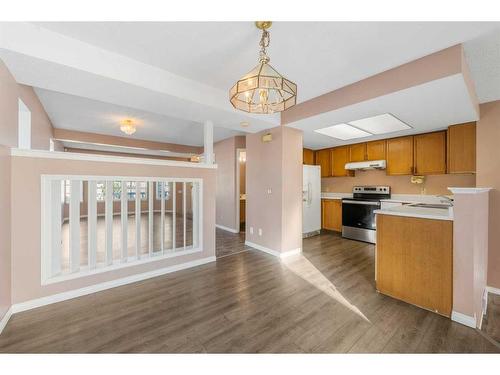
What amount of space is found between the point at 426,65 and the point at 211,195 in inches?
117

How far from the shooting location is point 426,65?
1948 mm

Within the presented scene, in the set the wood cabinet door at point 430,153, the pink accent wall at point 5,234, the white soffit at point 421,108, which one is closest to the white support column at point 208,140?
the white soffit at point 421,108

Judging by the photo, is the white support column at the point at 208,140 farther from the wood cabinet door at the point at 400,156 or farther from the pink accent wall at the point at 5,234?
the wood cabinet door at the point at 400,156

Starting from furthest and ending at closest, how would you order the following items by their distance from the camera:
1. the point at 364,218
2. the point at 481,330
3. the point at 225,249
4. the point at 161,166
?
the point at 364,218 < the point at 225,249 < the point at 161,166 < the point at 481,330

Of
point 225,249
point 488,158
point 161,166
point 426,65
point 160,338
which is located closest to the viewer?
point 160,338

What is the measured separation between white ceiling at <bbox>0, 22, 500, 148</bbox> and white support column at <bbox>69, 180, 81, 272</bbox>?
1.09m

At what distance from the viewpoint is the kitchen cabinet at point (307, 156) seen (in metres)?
5.52

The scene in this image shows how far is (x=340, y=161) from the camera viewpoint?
525cm

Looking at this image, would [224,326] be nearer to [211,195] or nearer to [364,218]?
[211,195]

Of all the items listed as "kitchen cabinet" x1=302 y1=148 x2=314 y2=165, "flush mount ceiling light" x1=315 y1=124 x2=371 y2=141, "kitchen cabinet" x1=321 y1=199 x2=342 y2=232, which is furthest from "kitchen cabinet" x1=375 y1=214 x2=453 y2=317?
"kitchen cabinet" x1=302 y1=148 x2=314 y2=165

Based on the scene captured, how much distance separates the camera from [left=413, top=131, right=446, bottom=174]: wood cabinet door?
373 cm

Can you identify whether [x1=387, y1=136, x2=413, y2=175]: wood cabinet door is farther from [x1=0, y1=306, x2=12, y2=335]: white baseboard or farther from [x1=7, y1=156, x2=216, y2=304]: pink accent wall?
[x1=0, y1=306, x2=12, y2=335]: white baseboard

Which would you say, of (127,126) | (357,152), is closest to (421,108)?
(357,152)
